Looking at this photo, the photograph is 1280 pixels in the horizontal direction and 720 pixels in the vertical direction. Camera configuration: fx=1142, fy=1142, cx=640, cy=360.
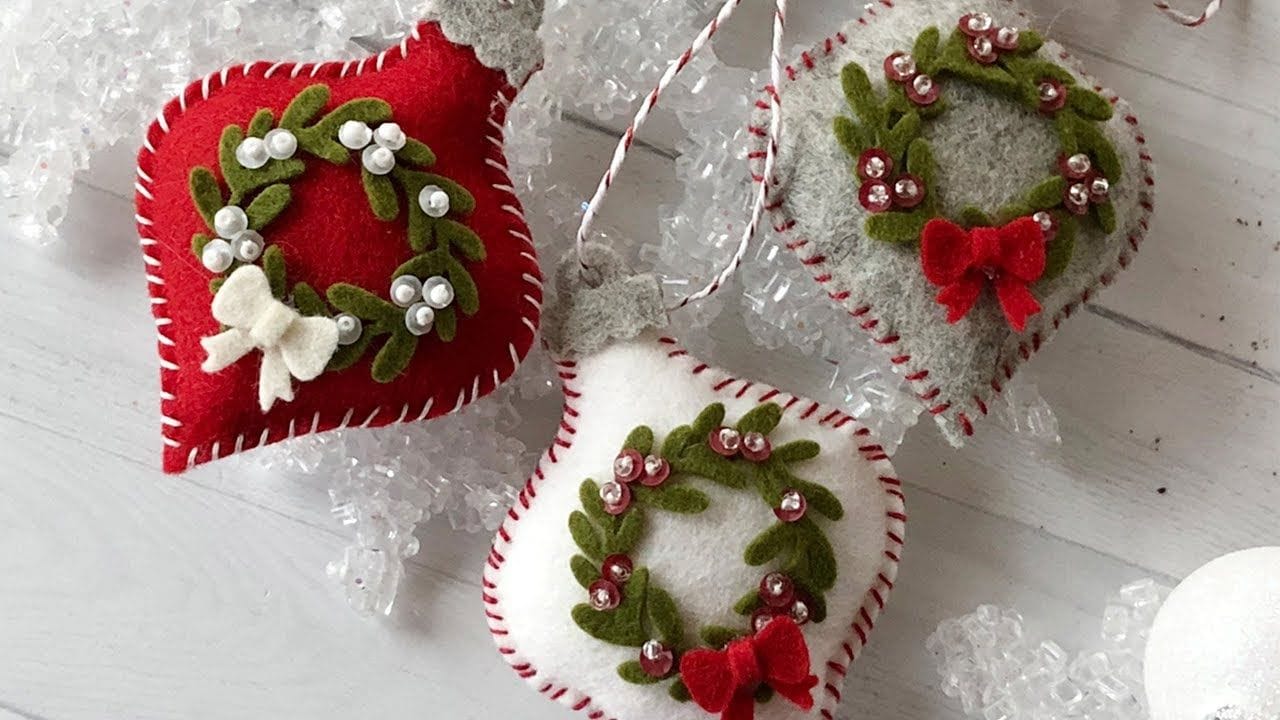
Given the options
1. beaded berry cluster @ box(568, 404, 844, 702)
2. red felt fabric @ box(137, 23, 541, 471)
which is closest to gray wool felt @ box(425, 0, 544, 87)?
red felt fabric @ box(137, 23, 541, 471)

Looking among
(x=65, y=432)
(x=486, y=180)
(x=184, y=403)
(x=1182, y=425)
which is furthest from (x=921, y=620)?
(x=65, y=432)

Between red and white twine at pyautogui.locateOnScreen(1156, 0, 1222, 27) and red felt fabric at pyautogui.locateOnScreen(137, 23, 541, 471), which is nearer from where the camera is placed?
red felt fabric at pyautogui.locateOnScreen(137, 23, 541, 471)

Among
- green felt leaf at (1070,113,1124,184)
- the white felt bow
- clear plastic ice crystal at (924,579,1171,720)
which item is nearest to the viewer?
the white felt bow

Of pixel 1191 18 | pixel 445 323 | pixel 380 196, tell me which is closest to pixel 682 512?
pixel 445 323

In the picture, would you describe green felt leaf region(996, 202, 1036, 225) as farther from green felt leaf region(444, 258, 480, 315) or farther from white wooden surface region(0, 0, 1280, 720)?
green felt leaf region(444, 258, 480, 315)

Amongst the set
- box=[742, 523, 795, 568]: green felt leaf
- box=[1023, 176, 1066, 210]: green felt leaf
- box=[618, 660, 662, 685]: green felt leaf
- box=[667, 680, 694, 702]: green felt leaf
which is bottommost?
box=[667, 680, 694, 702]: green felt leaf

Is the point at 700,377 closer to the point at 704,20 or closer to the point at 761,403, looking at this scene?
the point at 761,403
